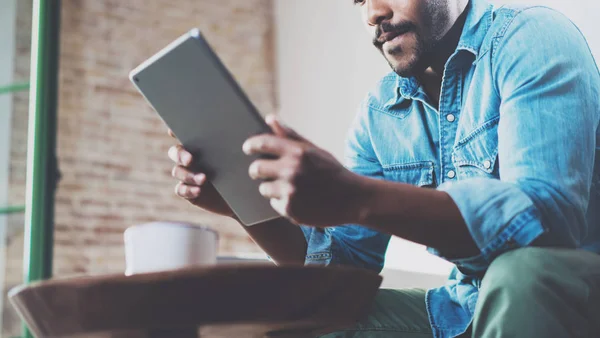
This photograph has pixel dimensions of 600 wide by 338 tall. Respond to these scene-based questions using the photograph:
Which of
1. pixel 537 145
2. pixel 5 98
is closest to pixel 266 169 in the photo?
pixel 537 145

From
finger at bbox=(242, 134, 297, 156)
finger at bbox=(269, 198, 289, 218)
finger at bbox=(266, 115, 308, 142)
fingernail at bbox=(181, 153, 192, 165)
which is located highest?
finger at bbox=(266, 115, 308, 142)

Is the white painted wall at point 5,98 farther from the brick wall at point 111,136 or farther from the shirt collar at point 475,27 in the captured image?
the shirt collar at point 475,27

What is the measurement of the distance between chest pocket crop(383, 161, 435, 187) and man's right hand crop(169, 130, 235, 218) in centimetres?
40

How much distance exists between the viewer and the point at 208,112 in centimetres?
95

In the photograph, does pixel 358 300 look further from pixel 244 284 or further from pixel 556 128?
pixel 556 128

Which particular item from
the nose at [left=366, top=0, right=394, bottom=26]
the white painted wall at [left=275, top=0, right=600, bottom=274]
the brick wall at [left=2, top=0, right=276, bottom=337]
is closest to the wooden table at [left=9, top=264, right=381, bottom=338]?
the nose at [left=366, top=0, right=394, bottom=26]

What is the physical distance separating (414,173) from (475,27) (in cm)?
29

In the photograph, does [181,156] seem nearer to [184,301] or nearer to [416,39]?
[184,301]

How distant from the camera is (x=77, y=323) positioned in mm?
756

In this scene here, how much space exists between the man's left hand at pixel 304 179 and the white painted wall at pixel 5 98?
72.5 inches

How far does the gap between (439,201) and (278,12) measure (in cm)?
402

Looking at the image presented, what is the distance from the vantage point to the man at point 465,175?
31.6 inches

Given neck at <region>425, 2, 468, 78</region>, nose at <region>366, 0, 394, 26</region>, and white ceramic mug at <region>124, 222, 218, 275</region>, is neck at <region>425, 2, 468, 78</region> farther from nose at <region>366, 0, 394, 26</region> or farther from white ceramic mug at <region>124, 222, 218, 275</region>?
white ceramic mug at <region>124, 222, 218, 275</region>

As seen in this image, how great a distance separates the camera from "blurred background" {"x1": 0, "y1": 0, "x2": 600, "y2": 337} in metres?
3.94
